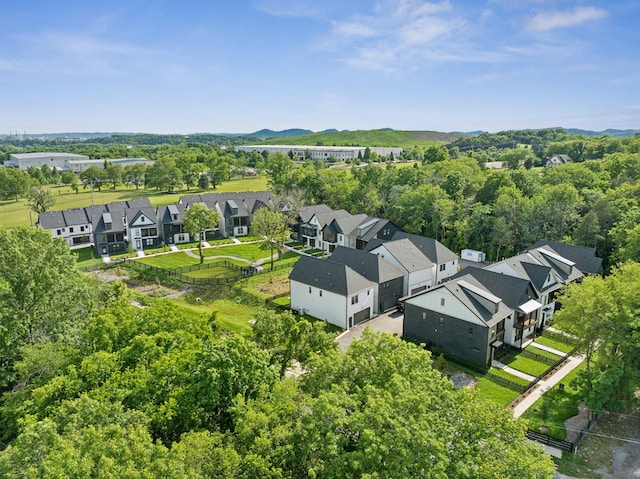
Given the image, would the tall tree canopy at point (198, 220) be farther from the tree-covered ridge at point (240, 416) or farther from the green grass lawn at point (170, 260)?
the tree-covered ridge at point (240, 416)

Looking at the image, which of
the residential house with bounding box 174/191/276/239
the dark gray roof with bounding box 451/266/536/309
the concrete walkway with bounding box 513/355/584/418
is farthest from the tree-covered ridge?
the residential house with bounding box 174/191/276/239

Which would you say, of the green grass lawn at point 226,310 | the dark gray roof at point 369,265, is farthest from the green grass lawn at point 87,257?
the dark gray roof at point 369,265

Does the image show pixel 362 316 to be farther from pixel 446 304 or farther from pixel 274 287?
pixel 274 287

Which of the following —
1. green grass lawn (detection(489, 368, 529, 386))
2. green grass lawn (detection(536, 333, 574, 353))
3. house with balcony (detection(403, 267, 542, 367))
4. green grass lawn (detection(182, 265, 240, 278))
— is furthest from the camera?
green grass lawn (detection(182, 265, 240, 278))

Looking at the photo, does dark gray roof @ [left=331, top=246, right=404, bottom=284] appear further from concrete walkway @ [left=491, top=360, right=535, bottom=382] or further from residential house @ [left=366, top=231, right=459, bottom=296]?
concrete walkway @ [left=491, top=360, right=535, bottom=382]

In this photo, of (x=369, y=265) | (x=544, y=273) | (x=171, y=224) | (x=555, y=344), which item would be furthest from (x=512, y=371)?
(x=171, y=224)

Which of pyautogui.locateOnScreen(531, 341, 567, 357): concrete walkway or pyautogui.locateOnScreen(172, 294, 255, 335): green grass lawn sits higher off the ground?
pyautogui.locateOnScreen(172, 294, 255, 335): green grass lawn

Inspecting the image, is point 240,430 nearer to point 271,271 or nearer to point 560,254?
point 271,271
